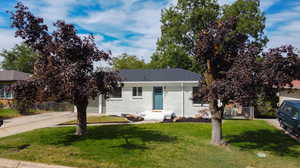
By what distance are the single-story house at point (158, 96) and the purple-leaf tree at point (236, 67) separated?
30.5 ft

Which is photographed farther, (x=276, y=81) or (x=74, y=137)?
(x=74, y=137)

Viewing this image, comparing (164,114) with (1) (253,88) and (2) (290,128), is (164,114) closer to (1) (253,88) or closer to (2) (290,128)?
(2) (290,128)

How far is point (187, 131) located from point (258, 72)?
18.0 ft

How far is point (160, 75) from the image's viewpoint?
66.0 ft

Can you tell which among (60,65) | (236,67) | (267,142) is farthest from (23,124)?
(267,142)


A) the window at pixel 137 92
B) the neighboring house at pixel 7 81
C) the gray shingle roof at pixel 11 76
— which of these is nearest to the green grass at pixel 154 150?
the window at pixel 137 92

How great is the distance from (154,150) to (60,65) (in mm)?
4742

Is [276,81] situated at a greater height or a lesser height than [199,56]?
lesser

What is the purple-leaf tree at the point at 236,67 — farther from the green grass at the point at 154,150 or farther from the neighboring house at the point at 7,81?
the neighboring house at the point at 7,81

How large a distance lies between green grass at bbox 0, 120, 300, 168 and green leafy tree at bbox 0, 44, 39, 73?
40.6 metres

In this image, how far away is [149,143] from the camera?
8.77 meters

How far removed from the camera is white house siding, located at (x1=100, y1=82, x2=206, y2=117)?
59.6 feet

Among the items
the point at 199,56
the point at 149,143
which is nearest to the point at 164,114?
the point at 149,143

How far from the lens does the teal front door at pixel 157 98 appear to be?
18.8 m
